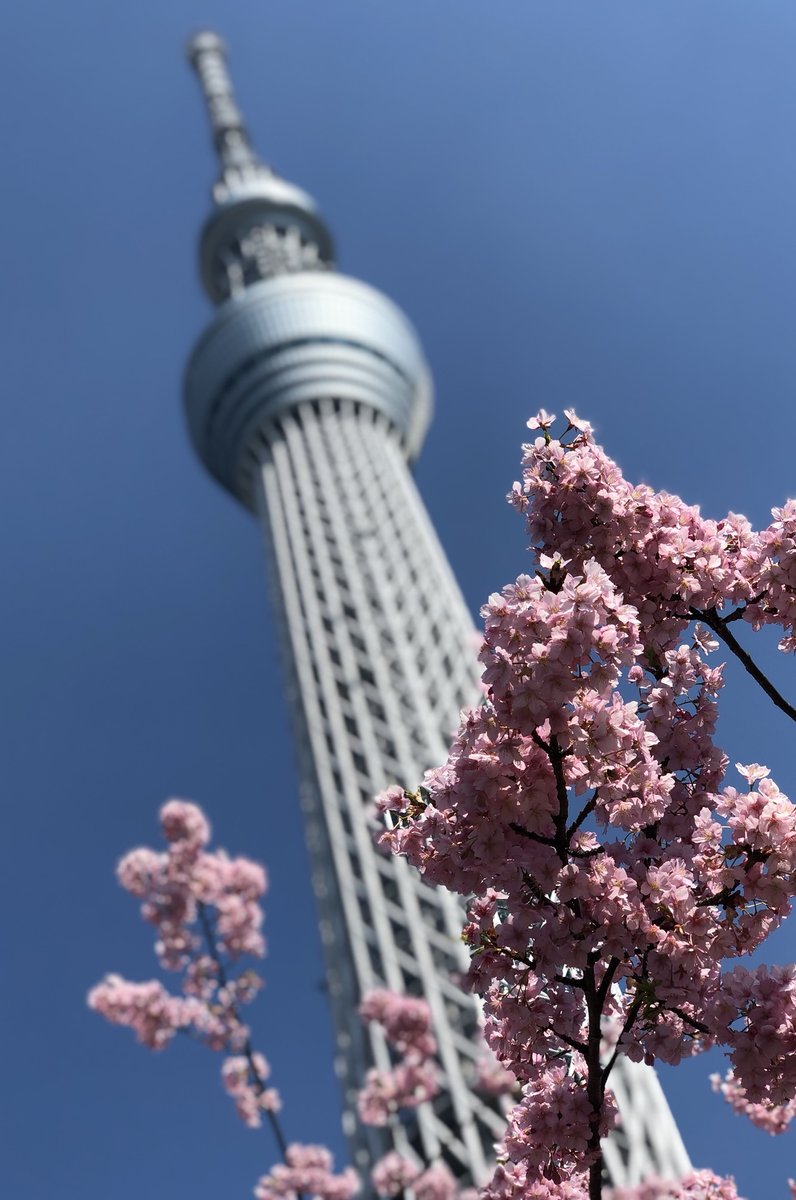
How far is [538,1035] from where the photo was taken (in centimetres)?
419

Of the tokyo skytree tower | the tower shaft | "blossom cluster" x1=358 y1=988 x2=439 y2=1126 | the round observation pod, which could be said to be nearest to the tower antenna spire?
the tokyo skytree tower

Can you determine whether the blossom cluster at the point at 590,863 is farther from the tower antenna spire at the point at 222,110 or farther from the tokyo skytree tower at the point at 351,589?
the tower antenna spire at the point at 222,110

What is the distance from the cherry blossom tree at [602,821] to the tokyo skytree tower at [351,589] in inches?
1188

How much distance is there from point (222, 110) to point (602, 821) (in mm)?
90866

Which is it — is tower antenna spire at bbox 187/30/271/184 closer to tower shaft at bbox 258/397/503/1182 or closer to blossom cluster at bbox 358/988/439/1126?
tower shaft at bbox 258/397/503/1182

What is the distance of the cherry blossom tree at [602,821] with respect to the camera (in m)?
3.86

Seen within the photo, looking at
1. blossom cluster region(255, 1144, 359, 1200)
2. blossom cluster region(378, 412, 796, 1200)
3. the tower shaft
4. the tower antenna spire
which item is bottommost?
blossom cluster region(378, 412, 796, 1200)

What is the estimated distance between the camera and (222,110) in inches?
3388

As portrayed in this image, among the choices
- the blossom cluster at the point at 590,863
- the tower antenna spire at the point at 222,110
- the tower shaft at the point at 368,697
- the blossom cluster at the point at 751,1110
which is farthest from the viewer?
the tower antenna spire at the point at 222,110

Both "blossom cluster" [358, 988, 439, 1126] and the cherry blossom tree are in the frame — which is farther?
"blossom cluster" [358, 988, 439, 1126]

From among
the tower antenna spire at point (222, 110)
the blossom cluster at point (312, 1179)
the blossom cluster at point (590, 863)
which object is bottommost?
the blossom cluster at point (590, 863)

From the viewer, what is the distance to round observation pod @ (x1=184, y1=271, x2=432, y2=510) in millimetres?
65500

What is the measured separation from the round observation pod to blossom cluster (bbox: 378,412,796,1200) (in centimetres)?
6205

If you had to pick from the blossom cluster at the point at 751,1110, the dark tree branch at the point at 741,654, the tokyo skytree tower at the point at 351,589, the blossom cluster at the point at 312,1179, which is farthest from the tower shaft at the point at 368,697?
the dark tree branch at the point at 741,654
